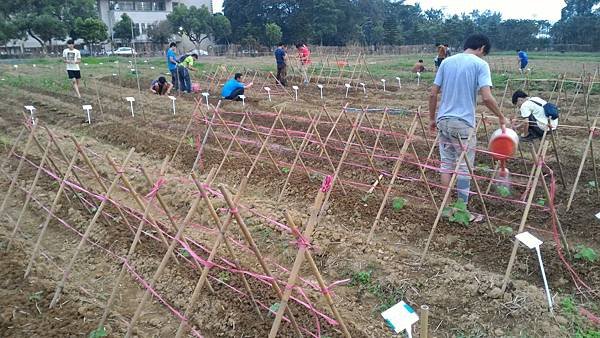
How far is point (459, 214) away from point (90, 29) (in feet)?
116

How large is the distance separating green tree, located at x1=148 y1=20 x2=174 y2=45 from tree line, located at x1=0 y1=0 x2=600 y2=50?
88 millimetres

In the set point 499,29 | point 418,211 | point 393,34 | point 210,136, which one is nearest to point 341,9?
point 393,34

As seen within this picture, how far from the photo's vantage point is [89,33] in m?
33.6

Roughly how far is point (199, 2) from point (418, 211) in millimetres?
52991

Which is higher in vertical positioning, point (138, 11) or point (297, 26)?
point (138, 11)

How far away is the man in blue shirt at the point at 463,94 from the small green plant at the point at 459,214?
0.61 feet

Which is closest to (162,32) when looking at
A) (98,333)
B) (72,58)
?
(72,58)

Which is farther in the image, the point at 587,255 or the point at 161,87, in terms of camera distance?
the point at 161,87

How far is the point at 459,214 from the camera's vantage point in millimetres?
4555

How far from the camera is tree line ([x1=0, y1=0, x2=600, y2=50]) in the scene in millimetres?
33156

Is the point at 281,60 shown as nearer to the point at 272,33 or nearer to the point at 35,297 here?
the point at 35,297

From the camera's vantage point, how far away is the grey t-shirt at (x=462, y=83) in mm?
4328

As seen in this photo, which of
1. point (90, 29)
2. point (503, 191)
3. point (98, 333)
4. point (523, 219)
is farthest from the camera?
point (90, 29)

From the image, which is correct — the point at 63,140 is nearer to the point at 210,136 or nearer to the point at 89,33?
the point at 210,136
